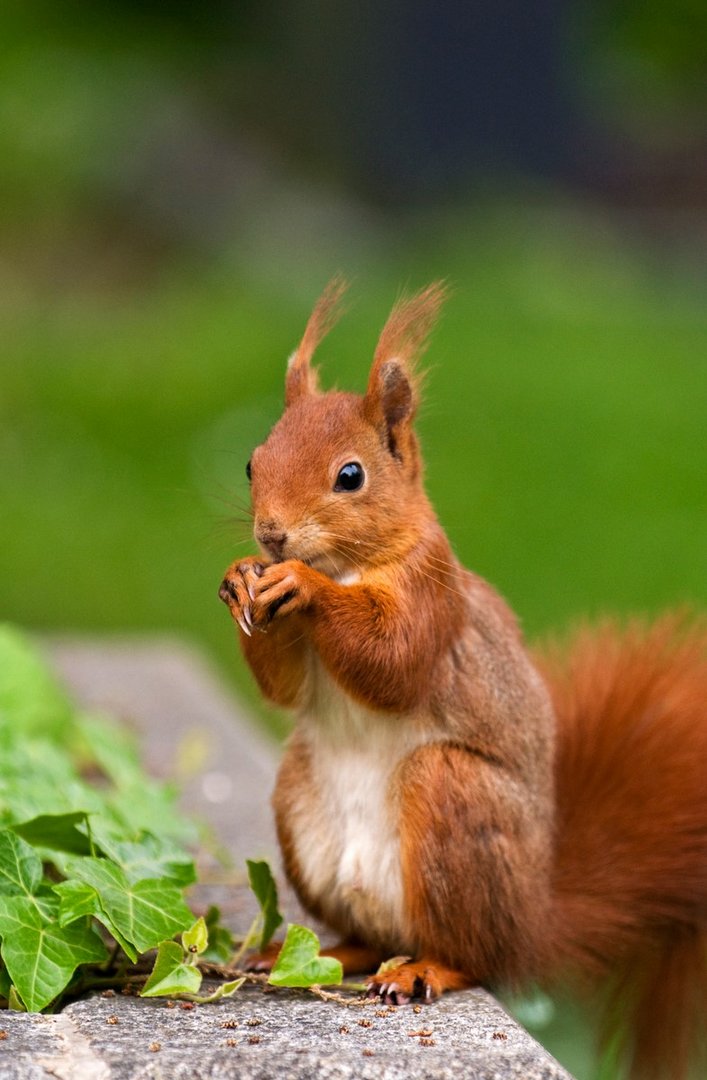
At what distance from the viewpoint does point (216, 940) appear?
2.14 meters

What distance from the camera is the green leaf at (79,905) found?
1858 millimetres

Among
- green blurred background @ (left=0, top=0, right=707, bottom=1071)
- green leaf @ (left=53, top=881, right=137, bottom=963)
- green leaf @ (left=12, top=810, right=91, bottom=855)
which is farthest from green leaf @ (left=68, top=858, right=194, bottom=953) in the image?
green blurred background @ (left=0, top=0, right=707, bottom=1071)

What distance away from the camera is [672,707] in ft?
7.65

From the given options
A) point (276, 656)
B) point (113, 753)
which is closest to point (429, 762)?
point (276, 656)

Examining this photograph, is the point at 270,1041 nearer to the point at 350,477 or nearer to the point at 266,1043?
the point at 266,1043

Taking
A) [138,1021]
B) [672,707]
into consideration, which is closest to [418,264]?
[672,707]

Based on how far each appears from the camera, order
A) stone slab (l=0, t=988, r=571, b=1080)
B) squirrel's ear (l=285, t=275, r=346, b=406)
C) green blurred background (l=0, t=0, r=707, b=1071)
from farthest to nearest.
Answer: green blurred background (l=0, t=0, r=707, b=1071), squirrel's ear (l=285, t=275, r=346, b=406), stone slab (l=0, t=988, r=571, b=1080)

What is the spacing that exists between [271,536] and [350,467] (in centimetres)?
14

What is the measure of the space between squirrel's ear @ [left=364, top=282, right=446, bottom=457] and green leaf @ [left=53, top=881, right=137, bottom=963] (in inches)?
26.4

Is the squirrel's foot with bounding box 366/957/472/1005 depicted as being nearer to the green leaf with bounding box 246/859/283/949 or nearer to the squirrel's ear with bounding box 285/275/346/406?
the green leaf with bounding box 246/859/283/949

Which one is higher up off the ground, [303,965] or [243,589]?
[243,589]

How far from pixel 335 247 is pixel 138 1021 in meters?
8.55

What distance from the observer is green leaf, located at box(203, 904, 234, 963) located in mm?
2127

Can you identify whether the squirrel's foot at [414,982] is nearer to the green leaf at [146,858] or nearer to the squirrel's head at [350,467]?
the green leaf at [146,858]
